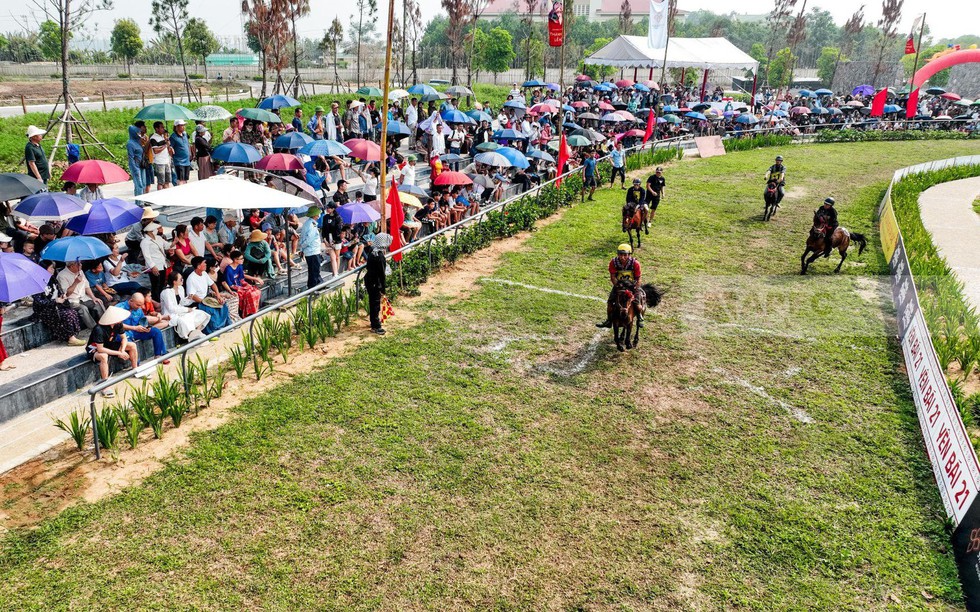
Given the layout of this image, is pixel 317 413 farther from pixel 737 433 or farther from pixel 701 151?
pixel 701 151

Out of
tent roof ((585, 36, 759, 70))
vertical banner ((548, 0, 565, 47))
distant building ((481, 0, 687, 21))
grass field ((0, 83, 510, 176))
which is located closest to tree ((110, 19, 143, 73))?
grass field ((0, 83, 510, 176))

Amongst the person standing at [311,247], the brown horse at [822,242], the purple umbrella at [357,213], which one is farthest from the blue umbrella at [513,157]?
the brown horse at [822,242]

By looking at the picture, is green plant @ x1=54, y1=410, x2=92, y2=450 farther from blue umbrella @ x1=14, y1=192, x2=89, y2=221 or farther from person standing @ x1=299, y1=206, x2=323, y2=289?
person standing @ x1=299, y1=206, x2=323, y2=289

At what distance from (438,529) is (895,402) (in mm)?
7385

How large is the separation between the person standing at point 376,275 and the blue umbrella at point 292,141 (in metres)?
6.93

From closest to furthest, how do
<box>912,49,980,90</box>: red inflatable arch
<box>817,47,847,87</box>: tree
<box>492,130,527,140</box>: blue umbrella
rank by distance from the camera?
<box>492,130,527,140</box>: blue umbrella < <box>912,49,980,90</box>: red inflatable arch < <box>817,47,847,87</box>: tree

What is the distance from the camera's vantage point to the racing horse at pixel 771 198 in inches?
819

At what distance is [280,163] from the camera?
15.3 meters

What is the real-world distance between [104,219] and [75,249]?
1151 mm

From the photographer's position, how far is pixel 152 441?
28.1 feet

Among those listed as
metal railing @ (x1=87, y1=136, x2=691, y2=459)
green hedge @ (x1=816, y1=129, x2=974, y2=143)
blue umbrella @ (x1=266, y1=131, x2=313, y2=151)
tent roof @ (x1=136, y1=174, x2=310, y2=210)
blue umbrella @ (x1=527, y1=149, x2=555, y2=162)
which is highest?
green hedge @ (x1=816, y1=129, x2=974, y2=143)

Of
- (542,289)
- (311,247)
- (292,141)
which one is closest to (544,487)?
(542,289)

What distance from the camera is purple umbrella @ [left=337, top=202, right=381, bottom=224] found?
537 inches

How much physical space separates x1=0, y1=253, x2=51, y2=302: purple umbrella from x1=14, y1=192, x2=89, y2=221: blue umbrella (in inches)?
101
